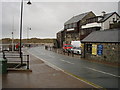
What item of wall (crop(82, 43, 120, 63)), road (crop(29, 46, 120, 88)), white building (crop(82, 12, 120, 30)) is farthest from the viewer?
white building (crop(82, 12, 120, 30))

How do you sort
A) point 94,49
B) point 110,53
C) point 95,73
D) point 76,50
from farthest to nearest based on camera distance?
point 76,50
point 94,49
point 110,53
point 95,73

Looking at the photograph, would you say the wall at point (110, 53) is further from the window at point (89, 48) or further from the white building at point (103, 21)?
the white building at point (103, 21)

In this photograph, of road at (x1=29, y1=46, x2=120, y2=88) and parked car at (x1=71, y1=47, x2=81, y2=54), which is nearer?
road at (x1=29, y1=46, x2=120, y2=88)

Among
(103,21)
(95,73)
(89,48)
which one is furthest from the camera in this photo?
(103,21)

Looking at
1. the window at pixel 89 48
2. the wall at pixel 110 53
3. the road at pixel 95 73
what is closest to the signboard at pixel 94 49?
the wall at pixel 110 53

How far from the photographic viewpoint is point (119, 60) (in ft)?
67.2

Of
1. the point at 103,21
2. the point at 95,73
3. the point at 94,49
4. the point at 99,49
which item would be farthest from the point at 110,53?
the point at 103,21

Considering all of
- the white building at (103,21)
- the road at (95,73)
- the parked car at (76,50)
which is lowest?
the road at (95,73)

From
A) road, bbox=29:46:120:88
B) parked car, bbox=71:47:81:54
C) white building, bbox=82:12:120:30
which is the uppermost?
white building, bbox=82:12:120:30

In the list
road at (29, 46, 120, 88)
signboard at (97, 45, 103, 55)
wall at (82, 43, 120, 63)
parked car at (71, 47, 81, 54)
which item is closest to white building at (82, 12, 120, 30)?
parked car at (71, 47, 81, 54)

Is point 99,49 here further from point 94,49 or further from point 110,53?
point 110,53

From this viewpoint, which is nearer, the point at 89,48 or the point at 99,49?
the point at 99,49

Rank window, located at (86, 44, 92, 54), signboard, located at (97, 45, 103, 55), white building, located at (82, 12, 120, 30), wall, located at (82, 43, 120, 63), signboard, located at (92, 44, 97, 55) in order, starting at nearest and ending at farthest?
wall, located at (82, 43, 120, 63)
signboard, located at (97, 45, 103, 55)
signboard, located at (92, 44, 97, 55)
window, located at (86, 44, 92, 54)
white building, located at (82, 12, 120, 30)

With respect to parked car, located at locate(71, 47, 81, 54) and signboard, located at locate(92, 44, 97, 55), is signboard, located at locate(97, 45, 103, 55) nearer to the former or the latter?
signboard, located at locate(92, 44, 97, 55)
